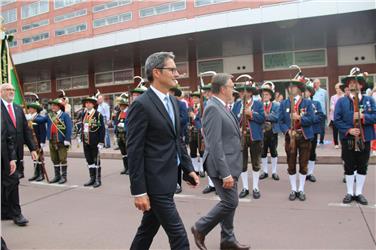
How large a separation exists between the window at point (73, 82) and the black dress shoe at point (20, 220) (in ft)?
69.3

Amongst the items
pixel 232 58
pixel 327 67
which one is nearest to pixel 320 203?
pixel 327 67

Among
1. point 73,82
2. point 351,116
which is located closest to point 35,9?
point 73,82

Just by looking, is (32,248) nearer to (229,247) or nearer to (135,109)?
(229,247)

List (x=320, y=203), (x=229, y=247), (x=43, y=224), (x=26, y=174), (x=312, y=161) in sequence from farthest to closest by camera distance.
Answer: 1. (x=26, y=174)
2. (x=312, y=161)
3. (x=320, y=203)
4. (x=43, y=224)
5. (x=229, y=247)

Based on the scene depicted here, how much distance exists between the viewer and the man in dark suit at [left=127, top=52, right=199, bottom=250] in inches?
116

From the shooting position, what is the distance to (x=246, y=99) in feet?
22.2

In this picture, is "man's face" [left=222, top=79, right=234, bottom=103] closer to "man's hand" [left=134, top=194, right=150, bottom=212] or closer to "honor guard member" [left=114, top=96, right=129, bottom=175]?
"man's hand" [left=134, top=194, right=150, bottom=212]

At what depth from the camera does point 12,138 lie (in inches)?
200

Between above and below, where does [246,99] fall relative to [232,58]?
below

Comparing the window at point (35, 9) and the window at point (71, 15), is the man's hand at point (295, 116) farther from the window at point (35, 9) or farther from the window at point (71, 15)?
the window at point (35, 9)

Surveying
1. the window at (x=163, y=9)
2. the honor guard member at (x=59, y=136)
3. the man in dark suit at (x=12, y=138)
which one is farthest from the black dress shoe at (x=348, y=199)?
the window at (x=163, y=9)

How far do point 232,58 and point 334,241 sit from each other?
16.4m

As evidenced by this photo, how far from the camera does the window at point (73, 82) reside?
1021 inches

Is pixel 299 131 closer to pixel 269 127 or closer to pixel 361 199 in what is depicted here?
pixel 361 199
